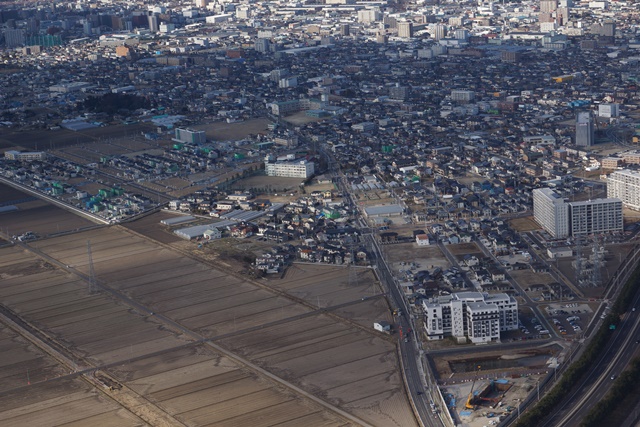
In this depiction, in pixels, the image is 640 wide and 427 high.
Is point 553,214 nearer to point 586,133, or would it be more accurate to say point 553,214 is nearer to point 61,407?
point 586,133

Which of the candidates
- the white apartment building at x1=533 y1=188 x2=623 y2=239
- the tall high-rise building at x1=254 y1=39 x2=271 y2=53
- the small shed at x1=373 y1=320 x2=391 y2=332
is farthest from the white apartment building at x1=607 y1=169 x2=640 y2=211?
the tall high-rise building at x1=254 y1=39 x2=271 y2=53

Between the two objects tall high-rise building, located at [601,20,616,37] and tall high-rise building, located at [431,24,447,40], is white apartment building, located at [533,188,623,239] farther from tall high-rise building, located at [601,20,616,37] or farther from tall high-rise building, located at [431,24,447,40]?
tall high-rise building, located at [431,24,447,40]

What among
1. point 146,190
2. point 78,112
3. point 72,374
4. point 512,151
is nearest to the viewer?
point 72,374

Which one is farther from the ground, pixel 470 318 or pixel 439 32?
pixel 470 318

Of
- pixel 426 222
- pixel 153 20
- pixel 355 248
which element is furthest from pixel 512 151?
pixel 153 20

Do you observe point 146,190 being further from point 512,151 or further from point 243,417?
point 243,417

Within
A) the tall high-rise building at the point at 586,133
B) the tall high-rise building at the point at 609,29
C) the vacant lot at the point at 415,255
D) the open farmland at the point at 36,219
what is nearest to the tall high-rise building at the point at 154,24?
the tall high-rise building at the point at 609,29

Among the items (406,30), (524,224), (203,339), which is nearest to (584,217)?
(524,224)
